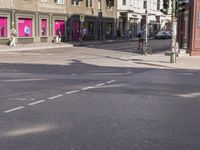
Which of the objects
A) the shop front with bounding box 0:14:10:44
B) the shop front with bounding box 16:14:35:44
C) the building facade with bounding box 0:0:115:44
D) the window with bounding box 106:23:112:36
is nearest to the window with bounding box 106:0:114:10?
the building facade with bounding box 0:0:115:44

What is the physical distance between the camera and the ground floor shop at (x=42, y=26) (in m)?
41.1

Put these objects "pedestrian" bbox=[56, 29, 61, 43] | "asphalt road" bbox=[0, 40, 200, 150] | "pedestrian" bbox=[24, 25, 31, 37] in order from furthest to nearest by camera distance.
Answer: "pedestrian" bbox=[56, 29, 61, 43] → "pedestrian" bbox=[24, 25, 31, 37] → "asphalt road" bbox=[0, 40, 200, 150]

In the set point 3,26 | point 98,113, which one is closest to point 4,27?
point 3,26

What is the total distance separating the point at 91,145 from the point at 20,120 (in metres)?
2.23

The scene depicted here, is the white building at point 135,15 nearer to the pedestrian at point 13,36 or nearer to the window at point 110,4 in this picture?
the window at point 110,4

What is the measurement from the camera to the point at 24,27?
43.5 metres

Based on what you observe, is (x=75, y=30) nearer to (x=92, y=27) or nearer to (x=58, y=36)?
(x=92, y=27)

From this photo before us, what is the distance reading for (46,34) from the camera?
47000 millimetres

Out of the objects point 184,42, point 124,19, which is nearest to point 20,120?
point 184,42

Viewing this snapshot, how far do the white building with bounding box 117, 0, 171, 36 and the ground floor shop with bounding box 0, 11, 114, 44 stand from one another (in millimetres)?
10181

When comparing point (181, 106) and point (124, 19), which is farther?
point (124, 19)

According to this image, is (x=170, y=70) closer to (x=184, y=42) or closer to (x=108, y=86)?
(x=108, y=86)

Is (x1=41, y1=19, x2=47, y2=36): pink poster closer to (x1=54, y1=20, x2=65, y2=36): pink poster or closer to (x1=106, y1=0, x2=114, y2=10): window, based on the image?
(x1=54, y1=20, x2=65, y2=36): pink poster

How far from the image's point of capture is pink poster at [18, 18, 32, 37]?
4303 cm
